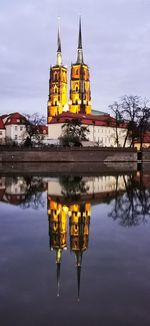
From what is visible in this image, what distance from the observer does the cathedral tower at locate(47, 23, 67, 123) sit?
128 meters

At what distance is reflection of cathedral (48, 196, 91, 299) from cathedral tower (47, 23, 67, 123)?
110280mm

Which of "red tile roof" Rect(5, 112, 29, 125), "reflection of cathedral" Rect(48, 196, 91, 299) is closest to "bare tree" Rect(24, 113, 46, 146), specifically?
→ "red tile roof" Rect(5, 112, 29, 125)

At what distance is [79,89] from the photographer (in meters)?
128

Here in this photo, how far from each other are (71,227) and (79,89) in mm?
117611

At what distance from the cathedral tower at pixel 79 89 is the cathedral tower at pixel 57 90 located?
242 cm

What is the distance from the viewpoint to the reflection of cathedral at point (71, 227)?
10602 millimetres

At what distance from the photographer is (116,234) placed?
1279 cm

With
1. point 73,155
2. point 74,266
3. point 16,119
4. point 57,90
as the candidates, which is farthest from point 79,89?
point 74,266

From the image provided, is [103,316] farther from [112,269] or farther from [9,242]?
[9,242]

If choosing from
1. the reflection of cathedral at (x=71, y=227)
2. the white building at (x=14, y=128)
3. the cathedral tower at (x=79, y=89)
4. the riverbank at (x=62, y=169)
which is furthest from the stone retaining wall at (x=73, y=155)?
the cathedral tower at (x=79, y=89)

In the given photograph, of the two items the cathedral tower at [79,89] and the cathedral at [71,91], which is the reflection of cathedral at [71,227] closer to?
the cathedral at [71,91]

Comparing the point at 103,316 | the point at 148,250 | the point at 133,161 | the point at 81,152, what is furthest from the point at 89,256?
the point at 133,161

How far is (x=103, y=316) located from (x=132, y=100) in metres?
75.2

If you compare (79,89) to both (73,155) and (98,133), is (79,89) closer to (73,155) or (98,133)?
(98,133)
